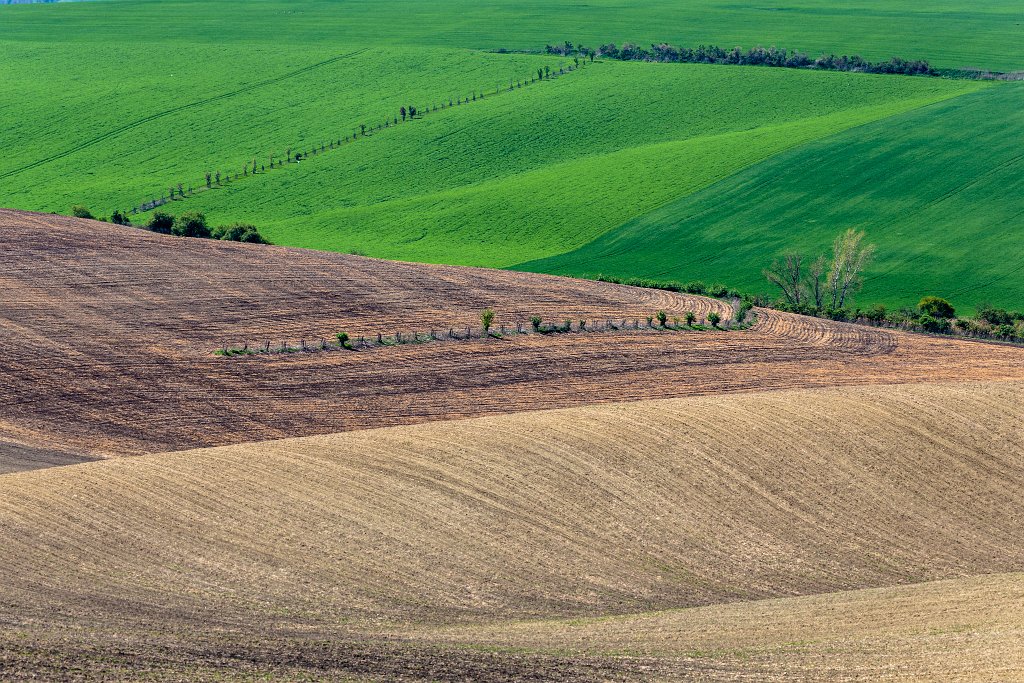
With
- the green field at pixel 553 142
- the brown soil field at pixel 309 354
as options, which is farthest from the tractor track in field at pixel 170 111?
the brown soil field at pixel 309 354

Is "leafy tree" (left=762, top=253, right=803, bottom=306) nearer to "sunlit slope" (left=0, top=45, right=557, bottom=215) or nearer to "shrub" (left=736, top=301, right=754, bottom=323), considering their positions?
"shrub" (left=736, top=301, right=754, bottom=323)

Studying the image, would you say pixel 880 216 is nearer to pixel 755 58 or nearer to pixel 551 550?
pixel 755 58

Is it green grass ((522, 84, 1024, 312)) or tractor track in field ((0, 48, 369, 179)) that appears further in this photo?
tractor track in field ((0, 48, 369, 179))

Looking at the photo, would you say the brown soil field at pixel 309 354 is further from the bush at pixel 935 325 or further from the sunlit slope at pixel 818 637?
the sunlit slope at pixel 818 637

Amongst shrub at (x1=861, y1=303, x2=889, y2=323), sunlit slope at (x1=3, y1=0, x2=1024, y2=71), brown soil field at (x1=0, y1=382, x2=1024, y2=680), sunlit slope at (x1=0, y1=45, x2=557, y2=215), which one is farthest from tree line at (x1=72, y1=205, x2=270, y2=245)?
sunlit slope at (x1=3, y1=0, x2=1024, y2=71)

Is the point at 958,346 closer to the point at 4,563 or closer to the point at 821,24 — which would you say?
the point at 4,563

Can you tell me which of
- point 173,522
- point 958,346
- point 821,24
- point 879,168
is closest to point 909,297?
point 958,346
